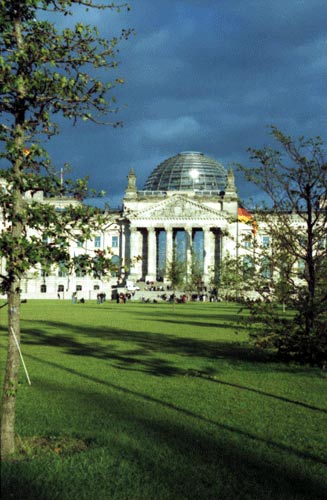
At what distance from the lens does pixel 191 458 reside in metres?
8.97

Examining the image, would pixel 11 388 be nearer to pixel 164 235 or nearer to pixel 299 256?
pixel 299 256

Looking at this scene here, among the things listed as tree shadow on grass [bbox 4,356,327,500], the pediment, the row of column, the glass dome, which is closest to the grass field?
tree shadow on grass [bbox 4,356,327,500]

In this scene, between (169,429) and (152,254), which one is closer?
(169,429)

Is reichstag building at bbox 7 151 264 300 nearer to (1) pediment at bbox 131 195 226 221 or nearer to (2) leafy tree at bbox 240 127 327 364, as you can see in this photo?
(1) pediment at bbox 131 195 226 221

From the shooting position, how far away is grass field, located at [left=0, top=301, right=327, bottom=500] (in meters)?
7.75

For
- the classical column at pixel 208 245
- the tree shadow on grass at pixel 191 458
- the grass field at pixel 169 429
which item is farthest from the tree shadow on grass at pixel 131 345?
the classical column at pixel 208 245

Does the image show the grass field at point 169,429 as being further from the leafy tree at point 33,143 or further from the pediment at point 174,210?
the pediment at point 174,210

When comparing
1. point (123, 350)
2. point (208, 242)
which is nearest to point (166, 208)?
point (208, 242)

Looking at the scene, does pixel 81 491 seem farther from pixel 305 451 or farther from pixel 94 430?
pixel 305 451

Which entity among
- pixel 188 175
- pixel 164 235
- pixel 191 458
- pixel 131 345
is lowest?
pixel 191 458

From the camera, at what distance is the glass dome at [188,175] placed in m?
136

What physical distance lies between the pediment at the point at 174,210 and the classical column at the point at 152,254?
9.49 ft

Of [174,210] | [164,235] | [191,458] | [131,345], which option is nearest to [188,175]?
[164,235]

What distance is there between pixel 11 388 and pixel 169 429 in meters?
3.05
